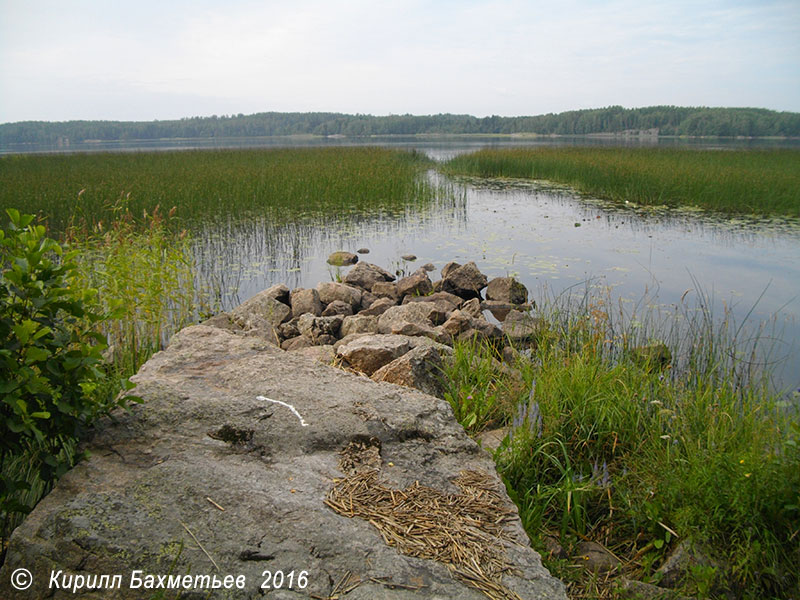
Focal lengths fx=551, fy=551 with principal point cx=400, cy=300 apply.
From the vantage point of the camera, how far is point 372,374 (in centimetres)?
399

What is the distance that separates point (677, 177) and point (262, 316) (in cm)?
1591

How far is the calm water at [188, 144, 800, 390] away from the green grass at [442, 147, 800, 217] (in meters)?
1.37

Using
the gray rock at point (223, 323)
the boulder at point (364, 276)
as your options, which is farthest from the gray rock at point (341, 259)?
the gray rock at point (223, 323)

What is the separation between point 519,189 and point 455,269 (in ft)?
41.5

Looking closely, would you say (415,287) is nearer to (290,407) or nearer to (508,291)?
(508,291)

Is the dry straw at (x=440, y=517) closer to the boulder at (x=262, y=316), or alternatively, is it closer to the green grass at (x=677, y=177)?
the boulder at (x=262, y=316)

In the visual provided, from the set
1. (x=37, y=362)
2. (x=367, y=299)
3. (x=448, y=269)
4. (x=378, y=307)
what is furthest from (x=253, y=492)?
(x=448, y=269)

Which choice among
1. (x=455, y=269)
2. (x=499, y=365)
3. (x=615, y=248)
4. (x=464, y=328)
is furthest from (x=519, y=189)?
(x=499, y=365)

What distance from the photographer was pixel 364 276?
866 cm

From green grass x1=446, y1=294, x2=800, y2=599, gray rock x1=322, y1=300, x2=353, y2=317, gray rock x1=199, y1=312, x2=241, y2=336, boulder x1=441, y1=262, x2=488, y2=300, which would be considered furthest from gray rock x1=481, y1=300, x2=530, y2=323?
gray rock x1=199, y1=312, x2=241, y2=336

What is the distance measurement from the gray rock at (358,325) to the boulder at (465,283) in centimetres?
241

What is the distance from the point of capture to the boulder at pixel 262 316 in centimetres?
573

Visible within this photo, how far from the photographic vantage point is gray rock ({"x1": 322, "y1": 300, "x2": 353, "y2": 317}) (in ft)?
22.9

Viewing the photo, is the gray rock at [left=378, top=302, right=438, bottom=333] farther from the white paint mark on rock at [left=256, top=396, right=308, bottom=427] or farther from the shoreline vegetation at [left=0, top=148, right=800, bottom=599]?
the white paint mark on rock at [left=256, top=396, right=308, bottom=427]
